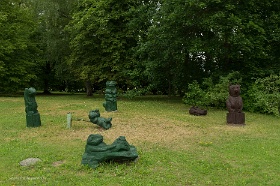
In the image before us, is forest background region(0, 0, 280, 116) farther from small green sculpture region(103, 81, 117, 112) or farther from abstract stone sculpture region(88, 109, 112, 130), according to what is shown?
abstract stone sculpture region(88, 109, 112, 130)

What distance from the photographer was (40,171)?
6453mm

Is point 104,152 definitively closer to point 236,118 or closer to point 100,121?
point 100,121

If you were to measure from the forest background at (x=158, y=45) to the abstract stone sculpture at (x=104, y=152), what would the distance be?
976cm

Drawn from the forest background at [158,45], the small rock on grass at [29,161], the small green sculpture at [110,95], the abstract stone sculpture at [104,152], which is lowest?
the small rock on grass at [29,161]

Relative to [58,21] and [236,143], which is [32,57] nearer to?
[58,21]

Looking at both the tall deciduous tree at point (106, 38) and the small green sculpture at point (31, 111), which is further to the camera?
the tall deciduous tree at point (106, 38)

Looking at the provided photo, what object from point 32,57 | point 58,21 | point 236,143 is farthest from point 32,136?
Answer: point 32,57

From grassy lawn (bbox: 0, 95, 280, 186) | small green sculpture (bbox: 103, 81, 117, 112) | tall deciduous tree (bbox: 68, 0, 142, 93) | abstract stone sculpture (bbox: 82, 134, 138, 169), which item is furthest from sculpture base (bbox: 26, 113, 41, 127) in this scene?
tall deciduous tree (bbox: 68, 0, 142, 93)

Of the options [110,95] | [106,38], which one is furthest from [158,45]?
[106,38]

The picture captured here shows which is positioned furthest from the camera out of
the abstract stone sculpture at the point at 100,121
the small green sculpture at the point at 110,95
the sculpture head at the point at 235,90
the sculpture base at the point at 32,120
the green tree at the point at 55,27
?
the green tree at the point at 55,27

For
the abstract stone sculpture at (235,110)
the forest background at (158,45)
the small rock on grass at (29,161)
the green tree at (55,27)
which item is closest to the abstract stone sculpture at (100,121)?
the small rock on grass at (29,161)

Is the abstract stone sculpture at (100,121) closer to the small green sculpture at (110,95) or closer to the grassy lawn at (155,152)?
the grassy lawn at (155,152)

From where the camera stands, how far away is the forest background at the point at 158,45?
16109 mm

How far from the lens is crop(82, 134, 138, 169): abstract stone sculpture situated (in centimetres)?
668
